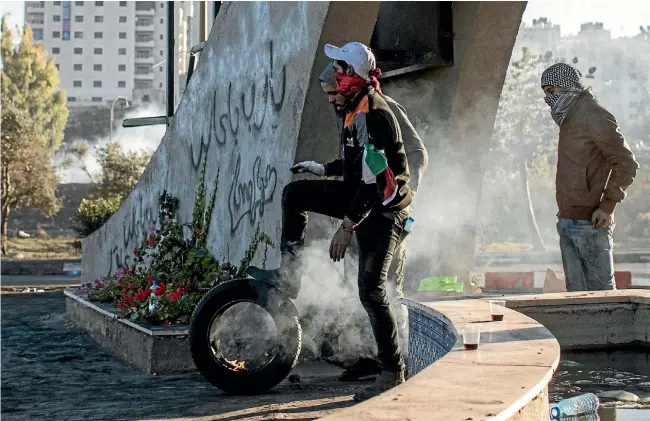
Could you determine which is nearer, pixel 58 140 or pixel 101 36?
pixel 58 140

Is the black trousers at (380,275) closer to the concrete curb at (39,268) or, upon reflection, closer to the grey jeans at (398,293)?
the grey jeans at (398,293)

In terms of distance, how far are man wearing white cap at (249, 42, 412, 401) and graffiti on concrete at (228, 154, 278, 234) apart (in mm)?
3333

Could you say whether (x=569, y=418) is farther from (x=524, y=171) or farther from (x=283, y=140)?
(x=524, y=171)

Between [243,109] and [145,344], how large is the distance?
2.84 m

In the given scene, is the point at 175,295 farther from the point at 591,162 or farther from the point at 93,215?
the point at 93,215

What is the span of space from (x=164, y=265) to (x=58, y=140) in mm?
75604

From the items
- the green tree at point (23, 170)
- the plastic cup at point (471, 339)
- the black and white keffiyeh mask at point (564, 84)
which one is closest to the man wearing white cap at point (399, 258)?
the black and white keffiyeh mask at point (564, 84)

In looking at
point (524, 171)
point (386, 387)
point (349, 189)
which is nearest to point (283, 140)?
point (349, 189)

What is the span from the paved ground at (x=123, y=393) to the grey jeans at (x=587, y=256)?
208 centimetres

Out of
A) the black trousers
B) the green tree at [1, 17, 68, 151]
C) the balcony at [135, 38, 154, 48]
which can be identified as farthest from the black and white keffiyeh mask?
the balcony at [135, 38, 154, 48]

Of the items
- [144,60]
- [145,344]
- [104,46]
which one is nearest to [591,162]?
[145,344]

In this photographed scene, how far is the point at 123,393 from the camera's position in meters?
7.54

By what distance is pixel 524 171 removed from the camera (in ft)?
195

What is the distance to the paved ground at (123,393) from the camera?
6.31 m
